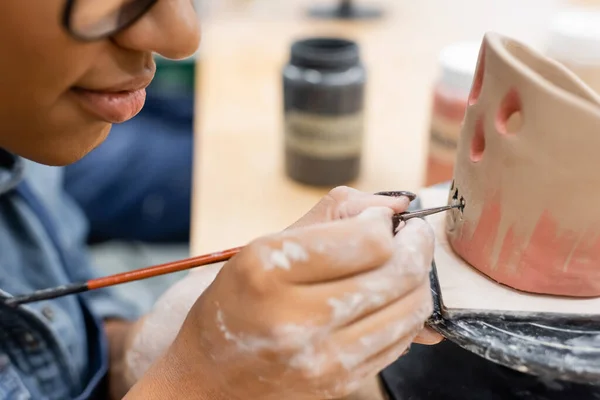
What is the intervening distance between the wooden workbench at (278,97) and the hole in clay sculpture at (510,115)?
1.46ft

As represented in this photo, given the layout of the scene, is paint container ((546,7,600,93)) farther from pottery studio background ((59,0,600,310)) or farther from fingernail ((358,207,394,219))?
fingernail ((358,207,394,219))

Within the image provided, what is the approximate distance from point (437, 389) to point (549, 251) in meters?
0.17

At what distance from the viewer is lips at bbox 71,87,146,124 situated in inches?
19.1

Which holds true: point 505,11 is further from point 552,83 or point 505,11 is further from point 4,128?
point 4,128

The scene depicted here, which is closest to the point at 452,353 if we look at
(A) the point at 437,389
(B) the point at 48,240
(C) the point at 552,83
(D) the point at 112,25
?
(A) the point at 437,389

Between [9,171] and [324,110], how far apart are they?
1.46 ft

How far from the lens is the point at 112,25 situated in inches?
17.4

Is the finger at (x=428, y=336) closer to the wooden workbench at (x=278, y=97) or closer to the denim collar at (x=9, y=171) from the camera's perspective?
the wooden workbench at (x=278, y=97)

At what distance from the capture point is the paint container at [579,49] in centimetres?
99

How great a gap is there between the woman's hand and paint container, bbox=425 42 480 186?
1.38ft

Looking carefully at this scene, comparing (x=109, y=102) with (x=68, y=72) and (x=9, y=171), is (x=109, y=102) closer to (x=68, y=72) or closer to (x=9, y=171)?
(x=68, y=72)

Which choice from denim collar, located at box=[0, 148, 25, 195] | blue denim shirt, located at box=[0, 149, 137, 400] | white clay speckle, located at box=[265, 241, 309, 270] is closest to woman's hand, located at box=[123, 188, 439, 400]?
white clay speckle, located at box=[265, 241, 309, 270]

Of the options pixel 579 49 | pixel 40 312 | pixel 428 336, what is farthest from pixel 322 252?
pixel 579 49

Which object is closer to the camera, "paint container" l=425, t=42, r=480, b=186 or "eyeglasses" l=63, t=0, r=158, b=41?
"eyeglasses" l=63, t=0, r=158, b=41
